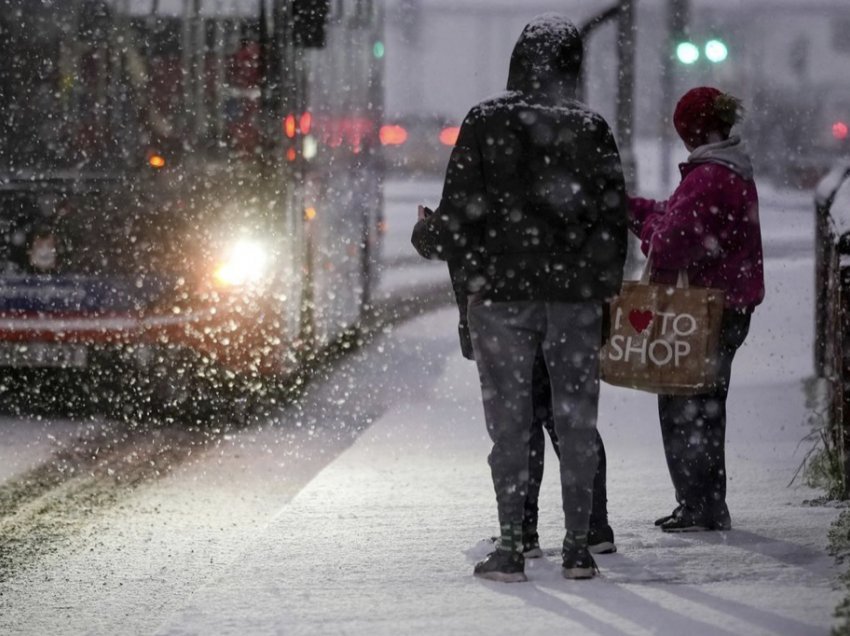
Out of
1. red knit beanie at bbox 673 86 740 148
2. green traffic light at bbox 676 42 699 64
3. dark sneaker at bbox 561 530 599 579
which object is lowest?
dark sneaker at bbox 561 530 599 579

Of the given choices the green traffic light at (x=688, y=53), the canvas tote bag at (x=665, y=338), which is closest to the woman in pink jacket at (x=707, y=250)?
the canvas tote bag at (x=665, y=338)

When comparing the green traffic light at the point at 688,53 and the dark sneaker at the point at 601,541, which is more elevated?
the green traffic light at the point at 688,53

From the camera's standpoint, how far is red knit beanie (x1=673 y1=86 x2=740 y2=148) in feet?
18.8

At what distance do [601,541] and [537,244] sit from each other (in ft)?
3.99

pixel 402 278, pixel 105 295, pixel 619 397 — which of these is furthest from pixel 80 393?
pixel 402 278

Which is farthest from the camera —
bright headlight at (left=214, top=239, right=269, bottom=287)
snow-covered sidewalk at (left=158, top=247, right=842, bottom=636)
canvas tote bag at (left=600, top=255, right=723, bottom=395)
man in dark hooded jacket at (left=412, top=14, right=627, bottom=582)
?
bright headlight at (left=214, top=239, right=269, bottom=287)

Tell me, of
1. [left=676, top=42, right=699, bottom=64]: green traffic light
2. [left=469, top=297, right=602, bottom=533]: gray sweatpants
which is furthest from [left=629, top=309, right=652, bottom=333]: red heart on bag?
[left=676, top=42, right=699, bottom=64]: green traffic light

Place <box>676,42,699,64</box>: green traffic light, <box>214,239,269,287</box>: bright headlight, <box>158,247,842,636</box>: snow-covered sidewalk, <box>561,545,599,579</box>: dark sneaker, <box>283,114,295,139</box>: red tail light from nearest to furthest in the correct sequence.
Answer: <box>158,247,842,636</box>: snow-covered sidewalk, <box>561,545,599,579</box>: dark sneaker, <box>214,239,269,287</box>: bright headlight, <box>283,114,295,139</box>: red tail light, <box>676,42,699,64</box>: green traffic light

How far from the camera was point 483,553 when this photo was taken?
18.4 ft

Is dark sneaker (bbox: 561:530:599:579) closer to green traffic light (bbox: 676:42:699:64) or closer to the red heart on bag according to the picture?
the red heart on bag

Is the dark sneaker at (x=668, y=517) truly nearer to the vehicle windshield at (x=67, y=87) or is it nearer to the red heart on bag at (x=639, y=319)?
the red heart on bag at (x=639, y=319)

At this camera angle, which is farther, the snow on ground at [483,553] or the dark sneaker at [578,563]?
the dark sneaker at [578,563]

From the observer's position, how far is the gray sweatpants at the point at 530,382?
489 cm

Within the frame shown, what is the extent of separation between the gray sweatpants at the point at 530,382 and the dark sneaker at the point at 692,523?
1.01 m
